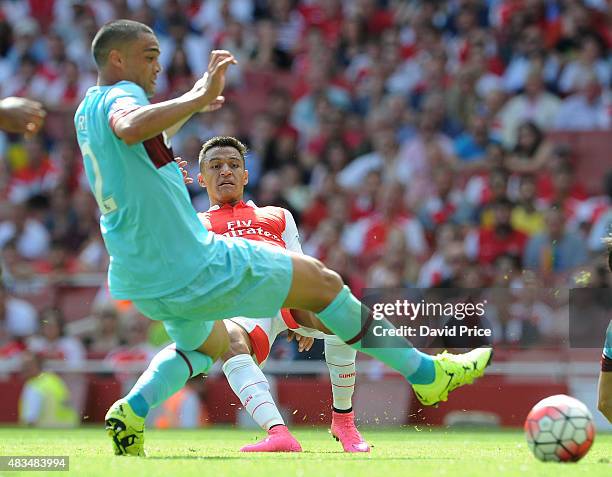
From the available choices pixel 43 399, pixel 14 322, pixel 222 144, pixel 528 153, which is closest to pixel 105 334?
pixel 43 399

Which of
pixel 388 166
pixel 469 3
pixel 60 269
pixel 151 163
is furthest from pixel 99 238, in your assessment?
pixel 151 163

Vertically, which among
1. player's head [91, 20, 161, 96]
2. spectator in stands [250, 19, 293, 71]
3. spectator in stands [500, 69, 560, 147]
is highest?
spectator in stands [250, 19, 293, 71]

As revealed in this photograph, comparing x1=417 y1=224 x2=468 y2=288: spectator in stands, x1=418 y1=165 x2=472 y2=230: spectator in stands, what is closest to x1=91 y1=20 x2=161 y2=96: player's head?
x1=417 y1=224 x2=468 y2=288: spectator in stands

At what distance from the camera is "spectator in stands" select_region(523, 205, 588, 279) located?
12922 mm

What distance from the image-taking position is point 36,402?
12938mm

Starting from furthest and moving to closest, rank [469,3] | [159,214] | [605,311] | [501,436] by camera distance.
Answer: [469,3] → [605,311] → [501,436] → [159,214]

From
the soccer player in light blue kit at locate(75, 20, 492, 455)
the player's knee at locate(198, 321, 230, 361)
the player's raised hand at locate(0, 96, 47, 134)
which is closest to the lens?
the player's raised hand at locate(0, 96, 47, 134)

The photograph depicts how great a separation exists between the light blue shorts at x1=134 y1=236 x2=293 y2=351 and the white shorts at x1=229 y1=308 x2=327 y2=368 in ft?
5.34

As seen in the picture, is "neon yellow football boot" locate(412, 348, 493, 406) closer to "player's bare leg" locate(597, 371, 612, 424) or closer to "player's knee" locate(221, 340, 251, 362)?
"player's bare leg" locate(597, 371, 612, 424)

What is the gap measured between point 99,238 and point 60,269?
69 centimetres

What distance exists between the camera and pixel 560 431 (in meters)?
5.97

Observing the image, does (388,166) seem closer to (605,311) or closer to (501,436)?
(605,311)

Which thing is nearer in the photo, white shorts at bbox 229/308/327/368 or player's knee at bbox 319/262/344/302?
player's knee at bbox 319/262/344/302

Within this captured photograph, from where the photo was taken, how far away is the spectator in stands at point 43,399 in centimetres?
1284
